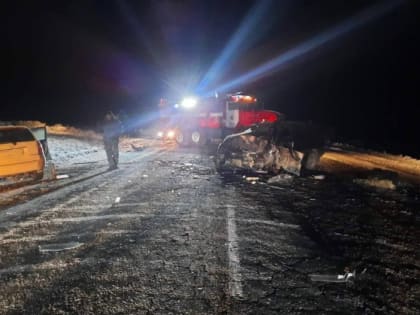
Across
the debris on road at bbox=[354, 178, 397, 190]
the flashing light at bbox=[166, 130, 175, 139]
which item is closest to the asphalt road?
the debris on road at bbox=[354, 178, 397, 190]

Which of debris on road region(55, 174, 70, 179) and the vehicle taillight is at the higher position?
the vehicle taillight

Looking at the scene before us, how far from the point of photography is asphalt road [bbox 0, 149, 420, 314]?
14.6ft

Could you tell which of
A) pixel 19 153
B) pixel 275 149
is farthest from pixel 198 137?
pixel 19 153

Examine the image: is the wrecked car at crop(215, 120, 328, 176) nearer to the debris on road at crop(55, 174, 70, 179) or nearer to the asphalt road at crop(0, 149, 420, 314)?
the asphalt road at crop(0, 149, 420, 314)

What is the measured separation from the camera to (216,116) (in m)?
20.5

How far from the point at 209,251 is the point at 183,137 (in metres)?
16.0

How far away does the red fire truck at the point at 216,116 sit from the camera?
2027 cm

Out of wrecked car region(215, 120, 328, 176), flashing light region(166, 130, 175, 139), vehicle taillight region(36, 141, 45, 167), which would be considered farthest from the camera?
flashing light region(166, 130, 175, 139)

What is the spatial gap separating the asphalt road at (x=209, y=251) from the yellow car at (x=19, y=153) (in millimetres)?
1237

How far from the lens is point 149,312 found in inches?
165

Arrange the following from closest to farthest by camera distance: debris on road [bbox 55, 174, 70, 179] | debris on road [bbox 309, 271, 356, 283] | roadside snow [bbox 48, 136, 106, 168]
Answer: debris on road [bbox 309, 271, 356, 283] → debris on road [bbox 55, 174, 70, 179] → roadside snow [bbox 48, 136, 106, 168]

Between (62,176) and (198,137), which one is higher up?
(198,137)

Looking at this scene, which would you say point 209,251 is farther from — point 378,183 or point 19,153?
point 378,183

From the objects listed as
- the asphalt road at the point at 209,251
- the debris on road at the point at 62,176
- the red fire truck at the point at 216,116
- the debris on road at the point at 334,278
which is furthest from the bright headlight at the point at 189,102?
the debris on road at the point at 334,278
